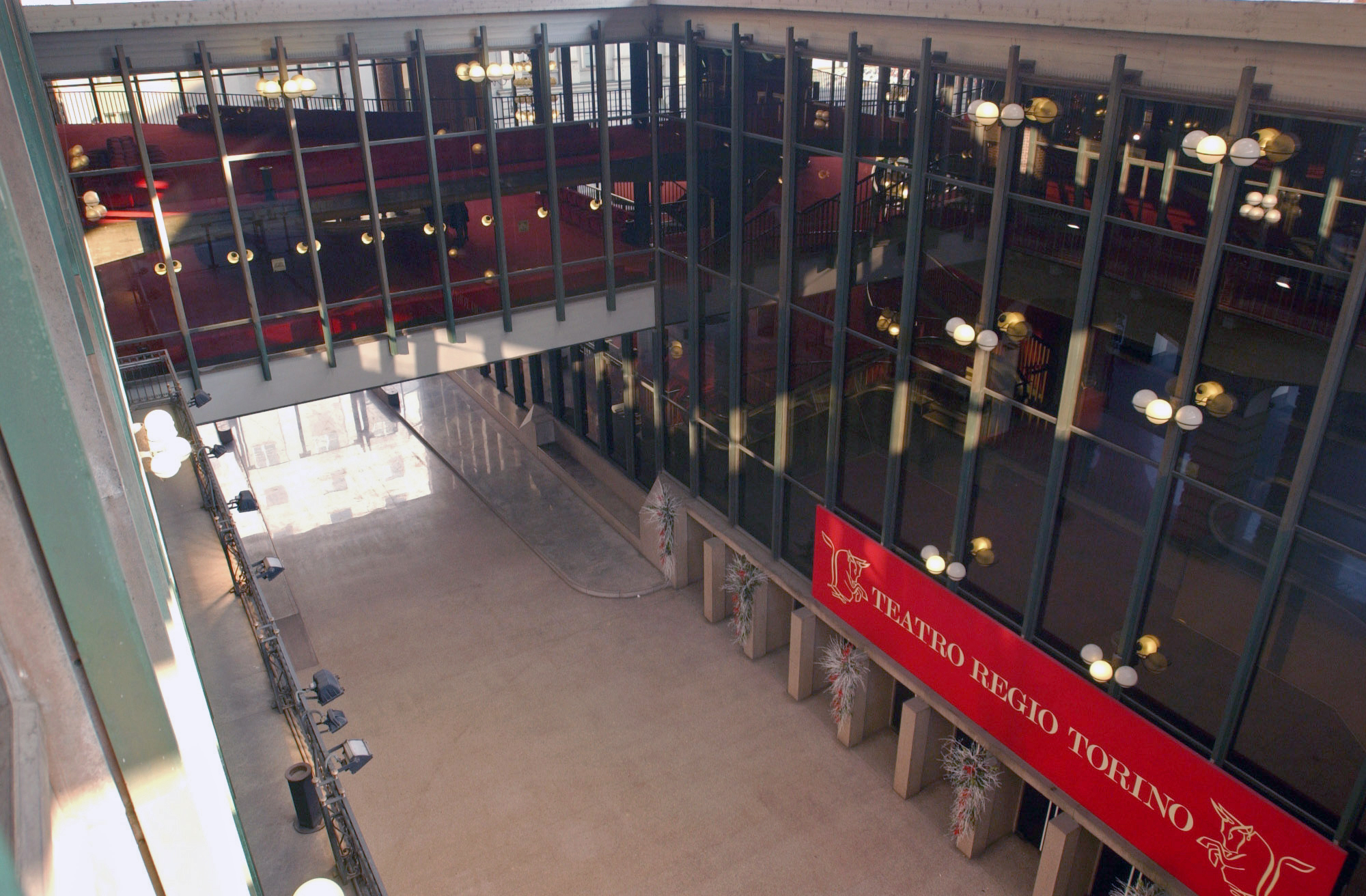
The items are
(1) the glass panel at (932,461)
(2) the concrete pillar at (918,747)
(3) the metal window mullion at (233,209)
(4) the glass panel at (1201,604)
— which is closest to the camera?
(4) the glass panel at (1201,604)

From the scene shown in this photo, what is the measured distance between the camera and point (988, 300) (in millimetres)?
11711

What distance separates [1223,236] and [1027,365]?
286cm

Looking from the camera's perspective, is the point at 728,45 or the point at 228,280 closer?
the point at 728,45

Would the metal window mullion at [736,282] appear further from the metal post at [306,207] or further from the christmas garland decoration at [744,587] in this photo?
the metal post at [306,207]

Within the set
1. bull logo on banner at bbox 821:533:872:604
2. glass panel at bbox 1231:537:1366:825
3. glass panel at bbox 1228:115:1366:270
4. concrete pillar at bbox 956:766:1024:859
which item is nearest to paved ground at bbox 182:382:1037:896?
concrete pillar at bbox 956:766:1024:859

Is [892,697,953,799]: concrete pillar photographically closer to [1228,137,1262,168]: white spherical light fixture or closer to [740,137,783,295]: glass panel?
[740,137,783,295]: glass panel

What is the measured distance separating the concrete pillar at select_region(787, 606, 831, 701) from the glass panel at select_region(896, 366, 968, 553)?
261cm

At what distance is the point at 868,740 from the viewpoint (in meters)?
16.0

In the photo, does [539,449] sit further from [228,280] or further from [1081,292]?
[1081,292]

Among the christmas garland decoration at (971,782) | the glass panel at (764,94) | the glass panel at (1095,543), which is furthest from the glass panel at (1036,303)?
the christmas garland decoration at (971,782)

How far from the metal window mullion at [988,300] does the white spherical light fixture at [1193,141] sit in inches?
88.2

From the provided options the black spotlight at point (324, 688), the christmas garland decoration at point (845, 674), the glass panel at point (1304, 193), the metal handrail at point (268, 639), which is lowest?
the christmas garland decoration at point (845, 674)

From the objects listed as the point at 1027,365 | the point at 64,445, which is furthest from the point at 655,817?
the point at 64,445

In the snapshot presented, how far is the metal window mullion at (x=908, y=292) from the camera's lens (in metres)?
11.9
